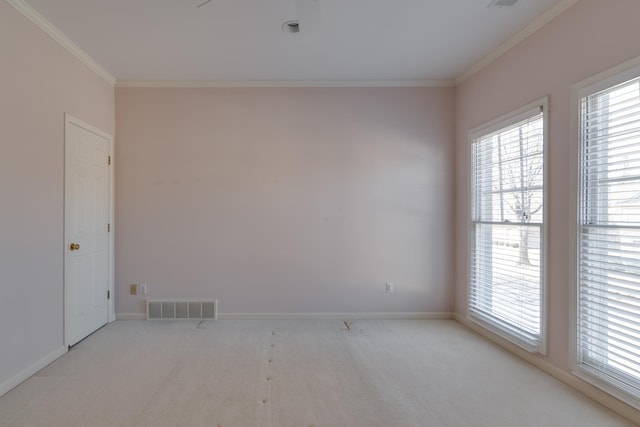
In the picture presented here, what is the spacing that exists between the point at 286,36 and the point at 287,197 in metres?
1.72

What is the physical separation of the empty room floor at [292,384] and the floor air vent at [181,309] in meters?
0.35

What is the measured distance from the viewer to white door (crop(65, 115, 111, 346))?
2943 mm

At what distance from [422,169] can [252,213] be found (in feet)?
7.12

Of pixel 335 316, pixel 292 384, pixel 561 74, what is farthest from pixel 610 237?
pixel 335 316

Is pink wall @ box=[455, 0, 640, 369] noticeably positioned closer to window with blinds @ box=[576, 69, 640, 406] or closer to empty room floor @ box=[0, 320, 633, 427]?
window with blinds @ box=[576, 69, 640, 406]

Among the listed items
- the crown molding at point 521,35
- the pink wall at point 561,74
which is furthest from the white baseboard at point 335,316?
the crown molding at point 521,35

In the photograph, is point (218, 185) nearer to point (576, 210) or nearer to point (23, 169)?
point (23, 169)

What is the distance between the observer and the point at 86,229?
10.5 ft

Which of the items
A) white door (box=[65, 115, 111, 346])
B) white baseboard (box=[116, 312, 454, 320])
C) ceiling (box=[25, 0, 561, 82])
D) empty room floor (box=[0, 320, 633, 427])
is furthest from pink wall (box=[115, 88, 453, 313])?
empty room floor (box=[0, 320, 633, 427])

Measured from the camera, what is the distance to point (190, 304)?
3725mm

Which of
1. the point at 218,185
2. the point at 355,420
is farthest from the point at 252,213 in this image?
the point at 355,420

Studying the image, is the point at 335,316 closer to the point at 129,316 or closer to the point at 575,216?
the point at 129,316

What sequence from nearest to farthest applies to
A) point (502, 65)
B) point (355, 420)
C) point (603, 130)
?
point (355, 420), point (603, 130), point (502, 65)

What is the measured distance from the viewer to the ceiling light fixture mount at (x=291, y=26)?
Result: 266 centimetres
